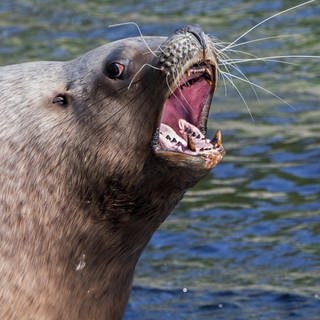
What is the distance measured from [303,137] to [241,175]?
785mm

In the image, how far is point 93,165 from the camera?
6.35 metres

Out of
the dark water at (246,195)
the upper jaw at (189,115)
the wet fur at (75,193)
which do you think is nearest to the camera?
the upper jaw at (189,115)

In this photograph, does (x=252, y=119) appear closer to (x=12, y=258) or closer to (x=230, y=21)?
(x=230, y=21)

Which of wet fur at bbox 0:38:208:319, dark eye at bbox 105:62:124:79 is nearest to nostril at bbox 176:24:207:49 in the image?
wet fur at bbox 0:38:208:319

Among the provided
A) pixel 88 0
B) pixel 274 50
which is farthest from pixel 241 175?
pixel 88 0

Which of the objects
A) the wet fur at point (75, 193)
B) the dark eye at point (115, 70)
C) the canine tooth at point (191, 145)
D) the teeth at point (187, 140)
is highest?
the dark eye at point (115, 70)

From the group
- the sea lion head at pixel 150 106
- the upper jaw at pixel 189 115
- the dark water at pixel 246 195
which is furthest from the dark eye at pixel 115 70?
the dark water at pixel 246 195

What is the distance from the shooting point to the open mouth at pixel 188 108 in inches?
240

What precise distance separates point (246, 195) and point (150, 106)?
4008 millimetres

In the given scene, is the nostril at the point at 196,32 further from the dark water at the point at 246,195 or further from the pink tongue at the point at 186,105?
the dark water at the point at 246,195

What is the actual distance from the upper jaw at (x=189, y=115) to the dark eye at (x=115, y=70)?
0.84 feet

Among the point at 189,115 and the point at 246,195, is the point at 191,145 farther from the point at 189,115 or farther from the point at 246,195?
the point at 246,195

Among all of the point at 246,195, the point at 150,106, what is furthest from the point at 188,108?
the point at 246,195

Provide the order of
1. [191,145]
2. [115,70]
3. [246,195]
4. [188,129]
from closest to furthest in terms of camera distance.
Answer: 1. [191,145]
2. [188,129]
3. [115,70]
4. [246,195]
